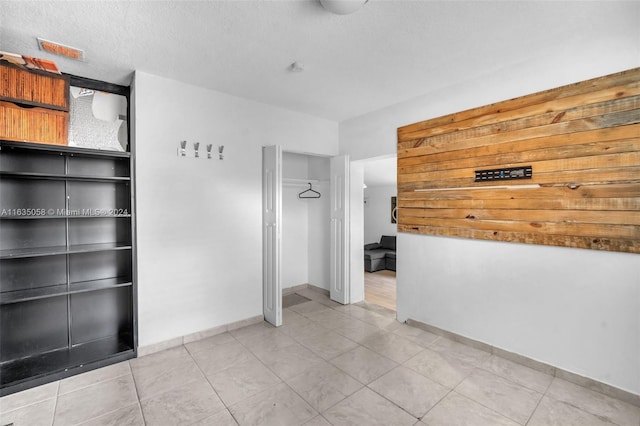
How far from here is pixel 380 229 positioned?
7.43 m

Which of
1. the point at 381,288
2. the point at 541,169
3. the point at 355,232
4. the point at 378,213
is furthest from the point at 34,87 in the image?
the point at 378,213

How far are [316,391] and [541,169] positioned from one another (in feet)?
8.44

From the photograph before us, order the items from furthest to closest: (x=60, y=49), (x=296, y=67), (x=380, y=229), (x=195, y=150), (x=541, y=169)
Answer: (x=380, y=229) → (x=195, y=150) → (x=296, y=67) → (x=541, y=169) → (x=60, y=49)

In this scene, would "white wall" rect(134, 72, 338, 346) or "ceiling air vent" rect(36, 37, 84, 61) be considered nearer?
"ceiling air vent" rect(36, 37, 84, 61)

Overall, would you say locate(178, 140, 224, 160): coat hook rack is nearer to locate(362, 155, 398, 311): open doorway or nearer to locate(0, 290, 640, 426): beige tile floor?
locate(0, 290, 640, 426): beige tile floor

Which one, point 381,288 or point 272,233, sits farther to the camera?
point 381,288

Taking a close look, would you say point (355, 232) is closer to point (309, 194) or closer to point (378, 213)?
point (309, 194)

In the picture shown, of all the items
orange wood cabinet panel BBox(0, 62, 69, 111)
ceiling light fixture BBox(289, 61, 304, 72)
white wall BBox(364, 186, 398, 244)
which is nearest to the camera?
orange wood cabinet panel BBox(0, 62, 69, 111)

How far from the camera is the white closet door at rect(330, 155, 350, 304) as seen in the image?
Answer: 412cm

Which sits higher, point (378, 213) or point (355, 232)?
point (378, 213)

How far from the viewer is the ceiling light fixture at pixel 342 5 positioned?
1.68 metres

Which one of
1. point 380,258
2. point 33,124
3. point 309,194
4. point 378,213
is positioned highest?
point 33,124

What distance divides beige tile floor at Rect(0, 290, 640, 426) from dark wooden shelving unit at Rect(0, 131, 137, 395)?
1.10ft

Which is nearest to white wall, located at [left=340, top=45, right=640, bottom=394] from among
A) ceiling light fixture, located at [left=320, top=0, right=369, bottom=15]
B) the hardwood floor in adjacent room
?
the hardwood floor in adjacent room
